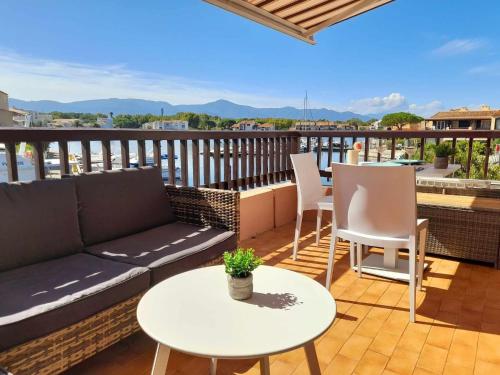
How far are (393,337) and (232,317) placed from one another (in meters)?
1.33

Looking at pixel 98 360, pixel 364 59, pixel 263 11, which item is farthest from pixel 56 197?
pixel 364 59

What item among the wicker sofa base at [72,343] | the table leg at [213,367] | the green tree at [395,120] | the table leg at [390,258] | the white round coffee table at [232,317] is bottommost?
the table leg at [213,367]

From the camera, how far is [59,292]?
1.62 m

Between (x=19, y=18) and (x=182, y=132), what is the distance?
8251cm

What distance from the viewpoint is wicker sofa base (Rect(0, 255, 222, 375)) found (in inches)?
53.7

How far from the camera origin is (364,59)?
198 feet

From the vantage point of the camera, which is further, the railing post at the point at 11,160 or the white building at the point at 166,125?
the white building at the point at 166,125

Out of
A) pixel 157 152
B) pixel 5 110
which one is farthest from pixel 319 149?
pixel 5 110

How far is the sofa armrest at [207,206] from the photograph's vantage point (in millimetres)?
2592

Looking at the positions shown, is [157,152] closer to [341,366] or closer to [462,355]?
[341,366]

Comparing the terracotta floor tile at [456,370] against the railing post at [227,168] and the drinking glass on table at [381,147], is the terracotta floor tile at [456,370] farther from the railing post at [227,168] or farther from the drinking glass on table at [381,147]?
the drinking glass on table at [381,147]

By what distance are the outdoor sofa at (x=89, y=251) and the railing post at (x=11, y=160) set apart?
1.19 ft

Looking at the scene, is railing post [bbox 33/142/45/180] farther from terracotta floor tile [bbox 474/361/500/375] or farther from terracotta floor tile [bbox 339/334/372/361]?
terracotta floor tile [bbox 474/361/500/375]

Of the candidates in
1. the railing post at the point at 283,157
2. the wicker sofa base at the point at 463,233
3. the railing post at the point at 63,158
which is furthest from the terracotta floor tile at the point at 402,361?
the railing post at the point at 283,157
